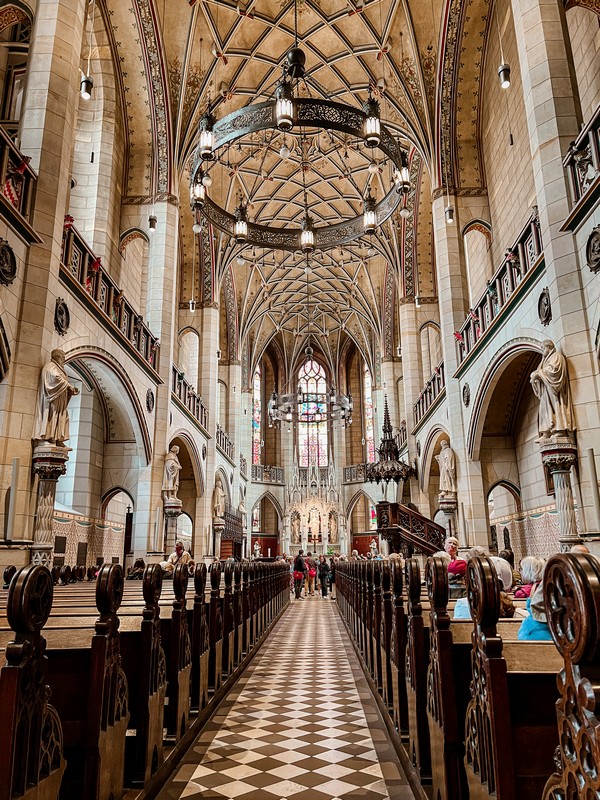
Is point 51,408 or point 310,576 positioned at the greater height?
point 51,408

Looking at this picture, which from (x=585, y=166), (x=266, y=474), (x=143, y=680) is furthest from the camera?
(x=266, y=474)

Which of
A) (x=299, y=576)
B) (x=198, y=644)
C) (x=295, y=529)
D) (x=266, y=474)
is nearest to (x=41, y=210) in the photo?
(x=198, y=644)

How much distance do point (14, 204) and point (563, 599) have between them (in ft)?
26.4

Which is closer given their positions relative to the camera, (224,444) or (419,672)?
(419,672)

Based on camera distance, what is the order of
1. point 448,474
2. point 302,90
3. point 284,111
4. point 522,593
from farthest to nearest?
point 302,90 < point 448,474 < point 284,111 < point 522,593

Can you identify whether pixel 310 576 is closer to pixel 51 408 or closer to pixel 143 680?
pixel 51 408

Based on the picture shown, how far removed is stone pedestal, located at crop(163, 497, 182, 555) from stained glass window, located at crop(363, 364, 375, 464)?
65.3ft

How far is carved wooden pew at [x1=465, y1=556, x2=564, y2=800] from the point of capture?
1861 millimetres

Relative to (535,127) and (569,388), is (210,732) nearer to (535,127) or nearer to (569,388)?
(569,388)

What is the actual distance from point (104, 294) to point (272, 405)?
1625 centimetres

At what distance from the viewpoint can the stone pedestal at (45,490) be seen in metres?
7.46

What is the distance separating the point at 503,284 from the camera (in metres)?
10.5

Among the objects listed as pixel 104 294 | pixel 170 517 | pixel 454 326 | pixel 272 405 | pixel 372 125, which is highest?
pixel 372 125

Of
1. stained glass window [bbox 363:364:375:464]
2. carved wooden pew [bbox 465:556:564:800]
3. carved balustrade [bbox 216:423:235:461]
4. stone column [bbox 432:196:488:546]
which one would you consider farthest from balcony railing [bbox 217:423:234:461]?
carved wooden pew [bbox 465:556:564:800]
